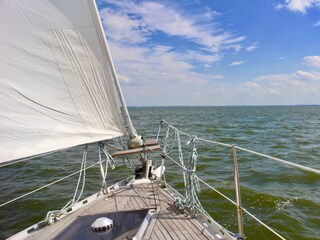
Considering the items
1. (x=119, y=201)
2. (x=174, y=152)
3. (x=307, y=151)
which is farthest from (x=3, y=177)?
(x=307, y=151)

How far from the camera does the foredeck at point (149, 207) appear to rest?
3.92m

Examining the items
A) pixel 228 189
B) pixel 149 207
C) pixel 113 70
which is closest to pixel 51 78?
pixel 113 70

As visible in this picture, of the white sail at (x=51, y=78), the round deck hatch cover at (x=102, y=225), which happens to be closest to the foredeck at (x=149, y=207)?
the round deck hatch cover at (x=102, y=225)

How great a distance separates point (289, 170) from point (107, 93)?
31.1 feet

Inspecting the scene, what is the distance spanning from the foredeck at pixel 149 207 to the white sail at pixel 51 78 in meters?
1.24

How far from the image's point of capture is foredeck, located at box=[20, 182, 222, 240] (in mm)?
3924

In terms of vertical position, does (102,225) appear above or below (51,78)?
below

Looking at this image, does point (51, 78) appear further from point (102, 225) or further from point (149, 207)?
point (149, 207)

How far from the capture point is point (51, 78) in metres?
4.49

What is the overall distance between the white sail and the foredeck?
1.24 metres

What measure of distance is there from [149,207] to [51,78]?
2.75 metres

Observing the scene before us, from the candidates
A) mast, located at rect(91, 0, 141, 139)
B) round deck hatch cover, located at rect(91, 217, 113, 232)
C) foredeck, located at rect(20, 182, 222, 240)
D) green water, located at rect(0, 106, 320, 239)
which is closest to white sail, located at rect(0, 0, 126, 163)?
mast, located at rect(91, 0, 141, 139)

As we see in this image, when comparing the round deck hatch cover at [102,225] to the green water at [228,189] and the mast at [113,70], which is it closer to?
the mast at [113,70]

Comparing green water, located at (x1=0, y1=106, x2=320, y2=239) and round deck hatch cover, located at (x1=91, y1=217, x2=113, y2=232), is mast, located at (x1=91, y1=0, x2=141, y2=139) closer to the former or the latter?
round deck hatch cover, located at (x1=91, y1=217, x2=113, y2=232)
